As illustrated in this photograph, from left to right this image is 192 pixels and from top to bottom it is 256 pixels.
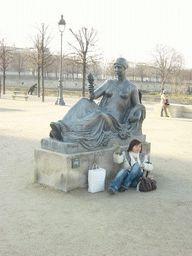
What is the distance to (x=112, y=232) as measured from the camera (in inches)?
155

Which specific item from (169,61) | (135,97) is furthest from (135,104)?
(169,61)

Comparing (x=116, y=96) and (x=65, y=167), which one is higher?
(x=116, y=96)

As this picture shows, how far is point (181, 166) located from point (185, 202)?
2366 mm

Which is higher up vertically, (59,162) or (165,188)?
(59,162)

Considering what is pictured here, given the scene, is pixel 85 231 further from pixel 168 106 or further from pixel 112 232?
pixel 168 106

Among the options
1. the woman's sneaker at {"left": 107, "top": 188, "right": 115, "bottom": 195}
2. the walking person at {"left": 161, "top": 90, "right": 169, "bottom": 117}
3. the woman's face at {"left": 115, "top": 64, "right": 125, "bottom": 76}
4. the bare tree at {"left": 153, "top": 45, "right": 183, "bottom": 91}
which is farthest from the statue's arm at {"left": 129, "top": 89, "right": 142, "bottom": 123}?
the bare tree at {"left": 153, "top": 45, "right": 183, "bottom": 91}

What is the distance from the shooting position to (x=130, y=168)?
5617 millimetres

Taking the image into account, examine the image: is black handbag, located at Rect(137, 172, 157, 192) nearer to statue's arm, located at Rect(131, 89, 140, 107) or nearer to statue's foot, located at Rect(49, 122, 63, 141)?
statue's foot, located at Rect(49, 122, 63, 141)

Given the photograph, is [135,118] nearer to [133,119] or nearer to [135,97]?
[133,119]

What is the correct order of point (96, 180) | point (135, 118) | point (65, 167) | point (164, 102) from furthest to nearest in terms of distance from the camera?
point (164, 102)
point (135, 118)
point (96, 180)
point (65, 167)

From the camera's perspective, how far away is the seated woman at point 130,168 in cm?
533

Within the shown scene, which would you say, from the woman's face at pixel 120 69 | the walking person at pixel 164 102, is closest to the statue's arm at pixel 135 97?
the woman's face at pixel 120 69

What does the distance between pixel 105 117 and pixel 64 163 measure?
123cm

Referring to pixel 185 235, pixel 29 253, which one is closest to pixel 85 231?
pixel 29 253
